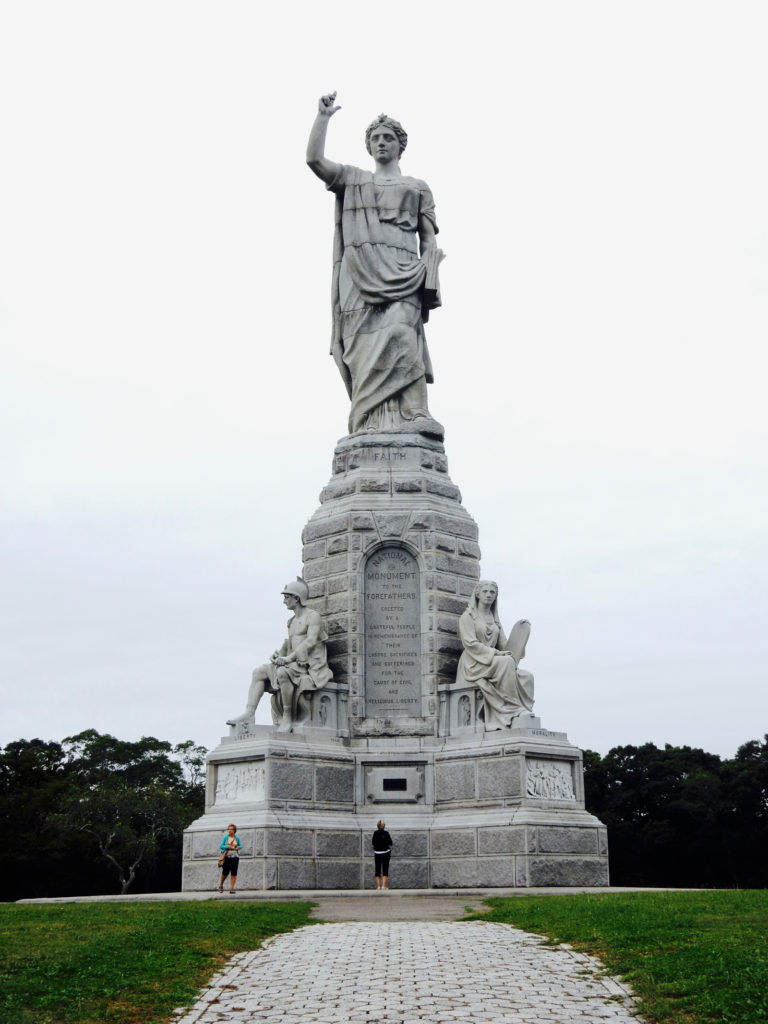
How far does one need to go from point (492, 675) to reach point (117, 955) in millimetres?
12430

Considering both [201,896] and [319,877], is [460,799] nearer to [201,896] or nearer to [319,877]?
[319,877]

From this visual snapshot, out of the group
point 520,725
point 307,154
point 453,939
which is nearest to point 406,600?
point 520,725

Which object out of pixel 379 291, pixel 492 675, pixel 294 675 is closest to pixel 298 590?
pixel 294 675

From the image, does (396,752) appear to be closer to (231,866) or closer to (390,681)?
(390,681)

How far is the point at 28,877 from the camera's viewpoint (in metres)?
46.8

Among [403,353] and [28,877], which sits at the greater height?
[403,353]

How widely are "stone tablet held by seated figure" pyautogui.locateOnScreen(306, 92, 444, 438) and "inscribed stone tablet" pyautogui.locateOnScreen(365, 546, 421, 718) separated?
323 cm

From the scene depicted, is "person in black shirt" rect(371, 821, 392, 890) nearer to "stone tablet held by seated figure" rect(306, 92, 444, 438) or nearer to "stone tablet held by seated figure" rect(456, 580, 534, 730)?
"stone tablet held by seated figure" rect(456, 580, 534, 730)

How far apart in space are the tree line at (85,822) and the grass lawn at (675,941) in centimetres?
3319

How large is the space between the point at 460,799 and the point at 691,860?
29.7 m

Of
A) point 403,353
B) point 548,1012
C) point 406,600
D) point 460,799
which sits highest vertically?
point 403,353

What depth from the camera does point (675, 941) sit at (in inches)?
458

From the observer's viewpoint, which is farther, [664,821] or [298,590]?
[664,821]

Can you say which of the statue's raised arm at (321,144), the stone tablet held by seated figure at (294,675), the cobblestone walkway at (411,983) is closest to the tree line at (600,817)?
the stone tablet held by seated figure at (294,675)
